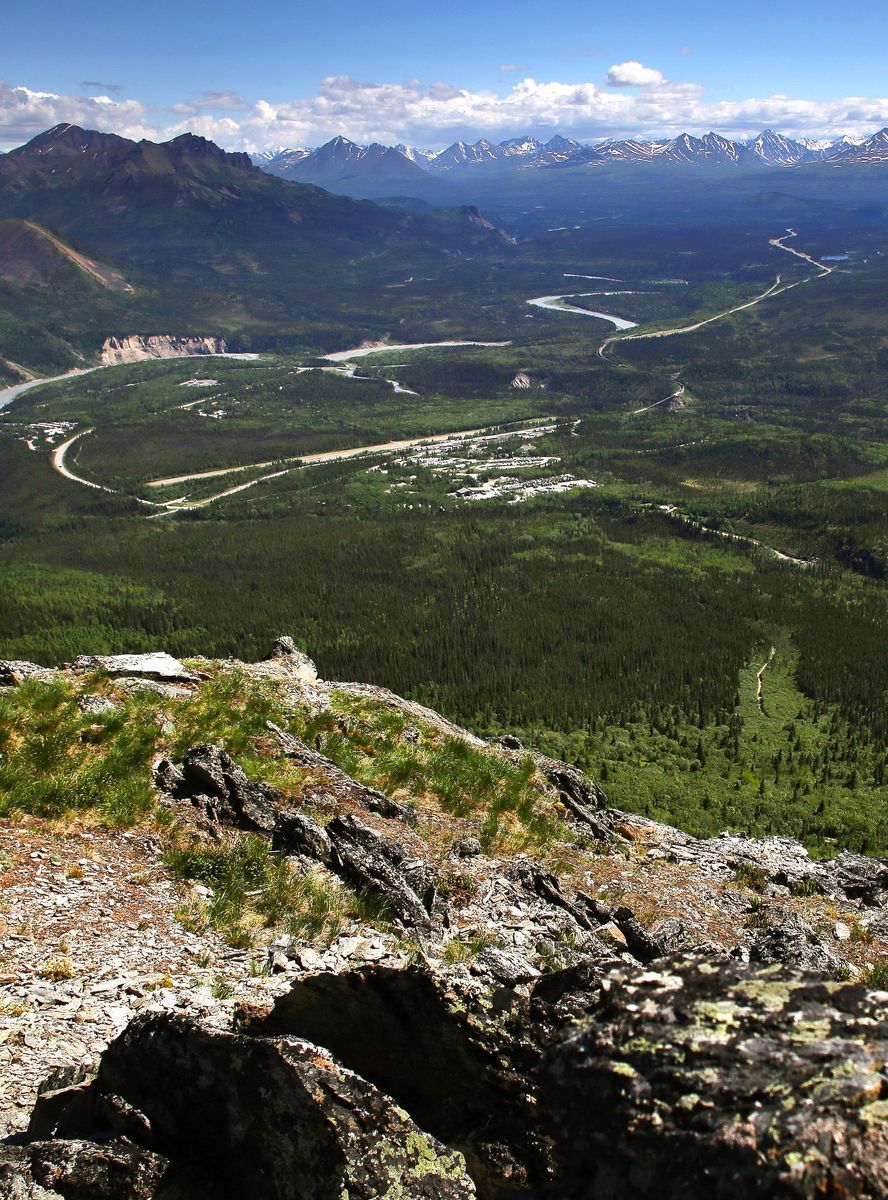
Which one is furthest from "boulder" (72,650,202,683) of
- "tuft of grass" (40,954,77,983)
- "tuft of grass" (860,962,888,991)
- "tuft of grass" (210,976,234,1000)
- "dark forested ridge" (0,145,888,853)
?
"dark forested ridge" (0,145,888,853)

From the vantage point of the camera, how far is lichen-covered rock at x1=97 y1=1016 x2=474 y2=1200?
807 centimetres

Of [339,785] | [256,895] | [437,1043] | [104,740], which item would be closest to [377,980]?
[437,1043]

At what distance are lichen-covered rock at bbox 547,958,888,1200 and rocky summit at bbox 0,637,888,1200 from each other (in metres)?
0.02

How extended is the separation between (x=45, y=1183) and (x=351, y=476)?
473ft

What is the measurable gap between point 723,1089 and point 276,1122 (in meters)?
4.66

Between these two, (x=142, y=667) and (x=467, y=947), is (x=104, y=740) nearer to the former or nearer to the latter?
(x=142, y=667)

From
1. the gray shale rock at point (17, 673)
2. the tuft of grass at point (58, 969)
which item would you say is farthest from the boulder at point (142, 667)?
the tuft of grass at point (58, 969)

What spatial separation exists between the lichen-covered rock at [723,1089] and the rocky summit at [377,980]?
22mm

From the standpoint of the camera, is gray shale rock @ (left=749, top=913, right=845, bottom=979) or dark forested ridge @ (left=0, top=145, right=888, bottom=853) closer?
gray shale rock @ (left=749, top=913, right=845, bottom=979)

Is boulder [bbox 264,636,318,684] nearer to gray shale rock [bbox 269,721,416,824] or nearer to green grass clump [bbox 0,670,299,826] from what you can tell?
green grass clump [bbox 0,670,299,826]

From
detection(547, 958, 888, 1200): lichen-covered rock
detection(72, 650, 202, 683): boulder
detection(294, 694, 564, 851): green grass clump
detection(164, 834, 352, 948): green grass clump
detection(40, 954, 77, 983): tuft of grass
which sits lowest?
detection(294, 694, 564, 851): green grass clump

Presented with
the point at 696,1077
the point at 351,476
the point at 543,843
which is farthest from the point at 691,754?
the point at 351,476

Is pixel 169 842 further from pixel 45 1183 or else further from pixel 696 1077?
pixel 696 1077

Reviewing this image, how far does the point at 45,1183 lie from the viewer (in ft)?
26.5
